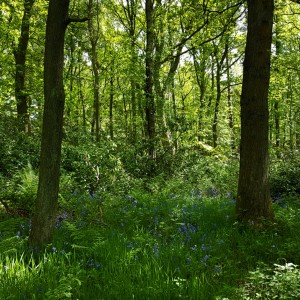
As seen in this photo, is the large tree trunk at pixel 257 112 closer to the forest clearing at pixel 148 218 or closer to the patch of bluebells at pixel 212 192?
the forest clearing at pixel 148 218

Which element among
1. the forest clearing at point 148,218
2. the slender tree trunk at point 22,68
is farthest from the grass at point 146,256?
the slender tree trunk at point 22,68

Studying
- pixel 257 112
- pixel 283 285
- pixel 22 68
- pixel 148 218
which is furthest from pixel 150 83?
pixel 283 285

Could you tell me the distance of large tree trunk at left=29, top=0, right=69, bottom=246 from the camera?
4223mm

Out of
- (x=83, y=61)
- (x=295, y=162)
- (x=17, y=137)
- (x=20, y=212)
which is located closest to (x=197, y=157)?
(x=295, y=162)

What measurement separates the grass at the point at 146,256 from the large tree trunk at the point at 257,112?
45cm

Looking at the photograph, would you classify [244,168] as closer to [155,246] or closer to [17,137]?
[155,246]

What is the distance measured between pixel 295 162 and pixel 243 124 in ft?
19.8

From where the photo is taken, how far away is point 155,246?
4.43 meters

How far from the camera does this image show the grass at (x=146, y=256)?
3.32 meters

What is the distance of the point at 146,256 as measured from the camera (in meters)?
4.16

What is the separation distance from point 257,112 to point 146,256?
3.26m

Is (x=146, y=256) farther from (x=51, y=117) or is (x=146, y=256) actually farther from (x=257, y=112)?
(x=257, y=112)

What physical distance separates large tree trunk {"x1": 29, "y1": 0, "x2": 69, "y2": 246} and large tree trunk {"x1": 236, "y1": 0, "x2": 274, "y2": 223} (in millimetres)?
3351

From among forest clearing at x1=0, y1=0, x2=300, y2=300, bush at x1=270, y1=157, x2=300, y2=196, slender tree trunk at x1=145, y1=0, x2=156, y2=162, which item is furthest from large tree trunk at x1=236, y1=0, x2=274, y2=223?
slender tree trunk at x1=145, y1=0, x2=156, y2=162
